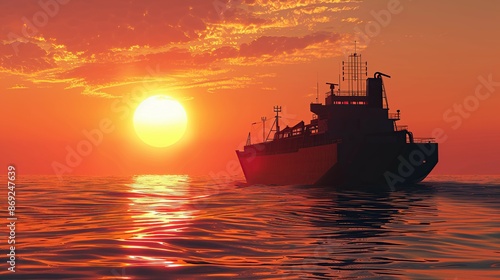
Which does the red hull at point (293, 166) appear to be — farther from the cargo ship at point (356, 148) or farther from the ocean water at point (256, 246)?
the ocean water at point (256, 246)

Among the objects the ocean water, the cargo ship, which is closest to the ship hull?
the cargo ship

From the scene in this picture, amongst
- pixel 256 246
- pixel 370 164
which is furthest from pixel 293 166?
pixel 256 246

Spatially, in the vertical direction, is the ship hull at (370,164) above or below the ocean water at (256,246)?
above

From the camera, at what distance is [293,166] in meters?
83.1

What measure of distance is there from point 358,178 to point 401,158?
611 centimetres

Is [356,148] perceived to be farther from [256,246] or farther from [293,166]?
[256,246]

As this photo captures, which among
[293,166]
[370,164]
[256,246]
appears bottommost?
[256,246]

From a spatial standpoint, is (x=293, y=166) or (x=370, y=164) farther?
(x=293, y=166)

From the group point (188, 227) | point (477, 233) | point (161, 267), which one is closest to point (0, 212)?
point (188, 227)

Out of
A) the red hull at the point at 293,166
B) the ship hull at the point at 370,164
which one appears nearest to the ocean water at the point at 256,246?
the ship hull at the point at 370,164

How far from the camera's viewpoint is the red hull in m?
69.7

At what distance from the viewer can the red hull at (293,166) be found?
229 ft

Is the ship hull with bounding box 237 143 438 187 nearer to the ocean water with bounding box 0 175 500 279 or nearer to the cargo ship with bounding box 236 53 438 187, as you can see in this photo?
the cargo ship with bounding box 236 53 438 187

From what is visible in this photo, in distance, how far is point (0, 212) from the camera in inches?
1260
